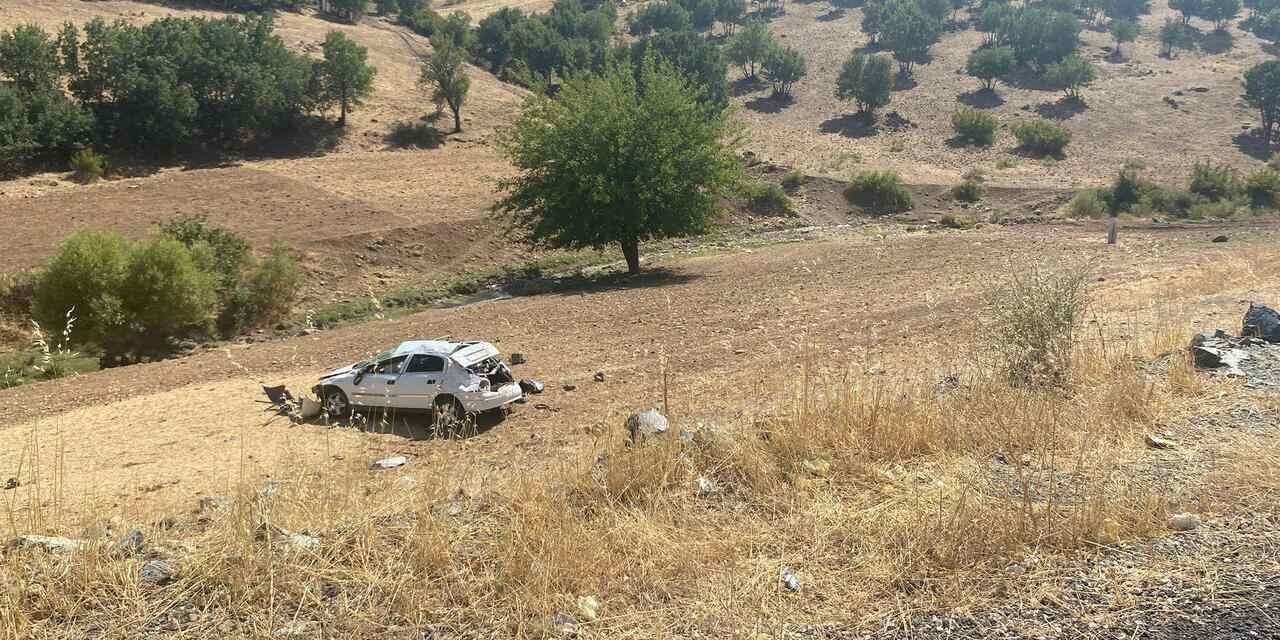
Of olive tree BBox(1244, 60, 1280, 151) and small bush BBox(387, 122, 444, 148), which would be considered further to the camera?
olive tree BBox(1244, 60, 1280, 151)

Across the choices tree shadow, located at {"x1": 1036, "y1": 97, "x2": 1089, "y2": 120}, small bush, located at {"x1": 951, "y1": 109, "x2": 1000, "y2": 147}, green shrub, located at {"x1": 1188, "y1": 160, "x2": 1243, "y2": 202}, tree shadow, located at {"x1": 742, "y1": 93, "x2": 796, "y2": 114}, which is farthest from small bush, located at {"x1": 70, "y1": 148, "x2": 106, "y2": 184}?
tree shadow, located at {"x1": 1036, "y1": 97, "x2": 1089, "y2": 120}

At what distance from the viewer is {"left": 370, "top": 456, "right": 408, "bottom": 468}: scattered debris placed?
11.1 m

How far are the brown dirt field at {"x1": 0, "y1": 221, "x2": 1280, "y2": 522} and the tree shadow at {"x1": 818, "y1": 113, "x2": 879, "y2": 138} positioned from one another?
49353 millimetres

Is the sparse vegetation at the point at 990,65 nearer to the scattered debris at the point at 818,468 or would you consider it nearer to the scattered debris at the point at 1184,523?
the scattered debris at the point at 818,468

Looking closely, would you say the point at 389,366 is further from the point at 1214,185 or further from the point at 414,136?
the point at 1214,185

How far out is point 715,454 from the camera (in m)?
6.95

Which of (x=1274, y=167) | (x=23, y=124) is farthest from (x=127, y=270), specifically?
(x=1274, y=167)

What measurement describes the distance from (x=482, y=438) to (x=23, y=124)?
45.8 metres

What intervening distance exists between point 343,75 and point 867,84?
49550mm

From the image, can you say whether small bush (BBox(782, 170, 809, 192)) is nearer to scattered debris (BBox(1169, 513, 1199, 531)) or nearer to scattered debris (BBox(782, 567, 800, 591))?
scattered debris (BBox(1169, 513, 1199, 531))

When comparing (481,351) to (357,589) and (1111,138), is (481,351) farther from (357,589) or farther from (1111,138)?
(1111,138)

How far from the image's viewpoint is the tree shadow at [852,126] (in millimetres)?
79188

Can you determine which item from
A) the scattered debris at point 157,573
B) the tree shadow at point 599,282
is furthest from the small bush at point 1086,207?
the scattered debris at point 157,573

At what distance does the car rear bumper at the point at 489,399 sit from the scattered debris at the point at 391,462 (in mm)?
2049
